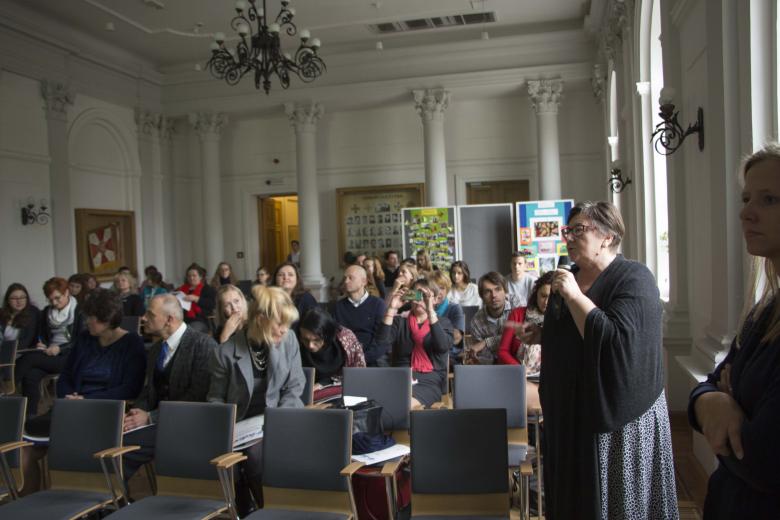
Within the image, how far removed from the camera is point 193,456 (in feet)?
10.4

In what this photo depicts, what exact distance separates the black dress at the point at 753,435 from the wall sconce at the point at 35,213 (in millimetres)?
10729

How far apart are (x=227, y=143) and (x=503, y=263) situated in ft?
23.3

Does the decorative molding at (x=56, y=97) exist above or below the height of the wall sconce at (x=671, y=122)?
above

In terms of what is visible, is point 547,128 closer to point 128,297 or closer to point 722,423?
point 128,297

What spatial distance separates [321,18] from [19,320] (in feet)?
22.8

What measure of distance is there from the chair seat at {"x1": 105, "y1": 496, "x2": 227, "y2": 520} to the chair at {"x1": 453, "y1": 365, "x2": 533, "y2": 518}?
1.58 metres

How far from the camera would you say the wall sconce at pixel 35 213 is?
32.2 feet

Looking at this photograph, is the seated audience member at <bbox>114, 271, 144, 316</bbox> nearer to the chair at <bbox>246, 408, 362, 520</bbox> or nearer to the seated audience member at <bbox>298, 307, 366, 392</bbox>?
the seated audience member at <bbox>298, 307, 366, 392</bbox>

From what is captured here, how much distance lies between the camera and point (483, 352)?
4910mm

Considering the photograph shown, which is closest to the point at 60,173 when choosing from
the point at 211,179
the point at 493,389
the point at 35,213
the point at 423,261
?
the point at 35,213

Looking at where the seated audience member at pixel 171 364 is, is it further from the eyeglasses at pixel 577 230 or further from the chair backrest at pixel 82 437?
the eyeglasses at pixel 577 230

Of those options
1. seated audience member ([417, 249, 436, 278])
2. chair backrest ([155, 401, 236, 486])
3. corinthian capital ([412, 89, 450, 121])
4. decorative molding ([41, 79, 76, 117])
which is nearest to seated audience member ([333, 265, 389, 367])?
chair backrest ([155, 401, 236, 486])

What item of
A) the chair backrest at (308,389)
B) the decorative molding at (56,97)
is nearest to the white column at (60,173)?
the decorative molding at (56,97)

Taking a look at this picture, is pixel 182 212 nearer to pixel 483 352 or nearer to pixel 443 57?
pixel 443 57
